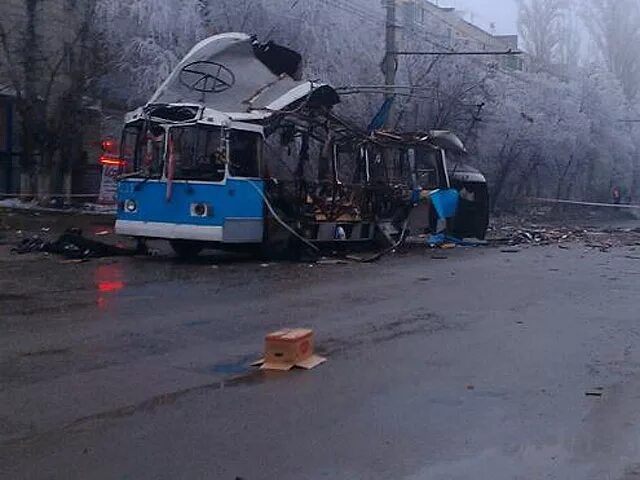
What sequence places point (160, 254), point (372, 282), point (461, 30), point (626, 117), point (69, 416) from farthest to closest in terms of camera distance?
point (461, 30)
point (626, 117)
point (160, 254)
point (372, 282)
point (69, 416)

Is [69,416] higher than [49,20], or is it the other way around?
[49,20]

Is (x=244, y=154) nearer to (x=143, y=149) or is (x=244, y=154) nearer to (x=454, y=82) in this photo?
(x=143, y=149)

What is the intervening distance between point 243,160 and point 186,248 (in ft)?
7.09

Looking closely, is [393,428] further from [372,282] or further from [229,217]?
[229,217]

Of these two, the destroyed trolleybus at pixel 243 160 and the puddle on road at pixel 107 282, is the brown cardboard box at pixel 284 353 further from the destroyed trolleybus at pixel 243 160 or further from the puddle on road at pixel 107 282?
the destroyed trolleybus at pixel 243 160

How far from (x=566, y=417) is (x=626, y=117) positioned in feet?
190

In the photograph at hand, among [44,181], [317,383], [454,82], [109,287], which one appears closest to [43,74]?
[44,181]

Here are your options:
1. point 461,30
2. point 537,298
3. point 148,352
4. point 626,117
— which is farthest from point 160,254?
point 461,30

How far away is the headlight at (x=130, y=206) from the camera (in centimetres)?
1800

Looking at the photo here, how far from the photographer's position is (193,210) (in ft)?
57.5

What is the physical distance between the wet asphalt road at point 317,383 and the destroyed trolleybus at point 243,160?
8.37 feet

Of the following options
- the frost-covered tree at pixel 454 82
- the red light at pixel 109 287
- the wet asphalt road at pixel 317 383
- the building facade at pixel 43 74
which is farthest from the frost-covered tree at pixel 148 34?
the red light at pixel 109 287

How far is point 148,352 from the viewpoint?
9391 millimetres

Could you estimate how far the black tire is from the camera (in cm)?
1858
